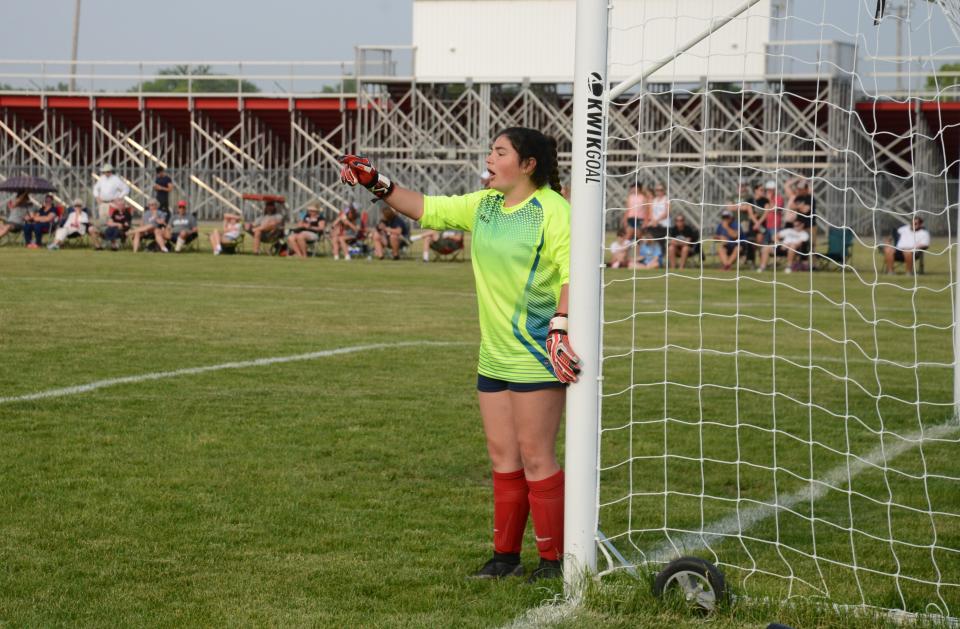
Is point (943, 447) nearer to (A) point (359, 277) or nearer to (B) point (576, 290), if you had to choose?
(B) point (576, 290)

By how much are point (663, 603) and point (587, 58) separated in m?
1.97

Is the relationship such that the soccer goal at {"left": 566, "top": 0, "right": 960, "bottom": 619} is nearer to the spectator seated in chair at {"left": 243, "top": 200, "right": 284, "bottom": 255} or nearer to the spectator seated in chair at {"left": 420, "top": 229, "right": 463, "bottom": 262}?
the spectator seated in chair at {"left": 420, "top": 229, "right": 463, "bottom": 262}

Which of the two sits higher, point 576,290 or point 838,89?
point 838,89

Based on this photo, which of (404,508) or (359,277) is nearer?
(404,508)

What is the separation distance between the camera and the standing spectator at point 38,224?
1113 inches

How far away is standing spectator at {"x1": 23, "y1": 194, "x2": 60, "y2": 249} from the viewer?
92.8 feet

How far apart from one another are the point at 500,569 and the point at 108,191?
2629 cm

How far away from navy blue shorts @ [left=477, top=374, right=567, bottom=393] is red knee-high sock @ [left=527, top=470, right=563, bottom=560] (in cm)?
37

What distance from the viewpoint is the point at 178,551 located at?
192 inches

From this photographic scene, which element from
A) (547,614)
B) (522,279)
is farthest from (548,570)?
(522,279)

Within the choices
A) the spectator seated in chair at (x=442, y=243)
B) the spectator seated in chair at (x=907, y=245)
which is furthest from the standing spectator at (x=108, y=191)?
the spectator seated in chair at (x=907, y=245)

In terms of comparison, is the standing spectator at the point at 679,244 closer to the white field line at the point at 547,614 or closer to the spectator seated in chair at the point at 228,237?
the spectator seated in chair at the point at 228,237

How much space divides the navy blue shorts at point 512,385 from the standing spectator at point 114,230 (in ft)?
79.1

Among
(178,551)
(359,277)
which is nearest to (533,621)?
(178,551)
